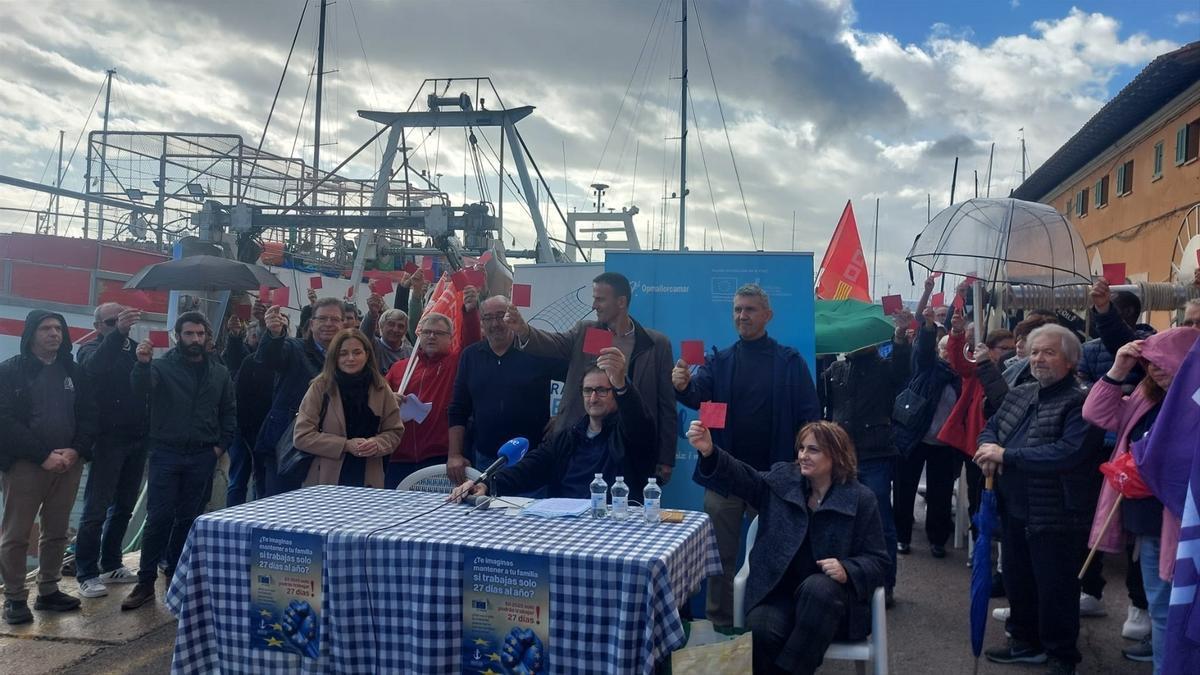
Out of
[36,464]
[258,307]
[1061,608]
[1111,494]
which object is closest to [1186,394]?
[1111,494]

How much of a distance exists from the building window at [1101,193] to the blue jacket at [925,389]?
52.6 feet

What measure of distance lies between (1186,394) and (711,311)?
292 cm

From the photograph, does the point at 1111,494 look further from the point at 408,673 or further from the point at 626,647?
the point at 408,673

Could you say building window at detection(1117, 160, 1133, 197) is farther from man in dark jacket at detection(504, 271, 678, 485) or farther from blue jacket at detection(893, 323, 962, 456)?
man in dark jacket at detection(504, 271, 678, 485)

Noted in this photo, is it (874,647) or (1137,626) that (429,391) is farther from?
(1137,626)

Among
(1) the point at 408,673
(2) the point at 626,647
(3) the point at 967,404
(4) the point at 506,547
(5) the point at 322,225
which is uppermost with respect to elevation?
(5) the point at 322,225

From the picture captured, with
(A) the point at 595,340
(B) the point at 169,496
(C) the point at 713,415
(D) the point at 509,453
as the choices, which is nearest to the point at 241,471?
(B) the point at 169,496

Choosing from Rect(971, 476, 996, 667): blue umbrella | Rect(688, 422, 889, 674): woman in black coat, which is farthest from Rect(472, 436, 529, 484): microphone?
Rect(971, 476, 996, 667): blue umbrella

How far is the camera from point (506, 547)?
9.57ft

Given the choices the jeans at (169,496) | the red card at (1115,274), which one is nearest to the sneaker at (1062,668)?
the red card at (1115,274)

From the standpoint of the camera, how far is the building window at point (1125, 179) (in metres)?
17.0

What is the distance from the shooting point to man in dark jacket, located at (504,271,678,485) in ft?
15.0

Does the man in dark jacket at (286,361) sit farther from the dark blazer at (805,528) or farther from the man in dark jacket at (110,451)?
the dark blazer at (805,528)

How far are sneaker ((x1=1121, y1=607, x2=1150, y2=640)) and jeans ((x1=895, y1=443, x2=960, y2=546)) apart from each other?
179 centimetres
